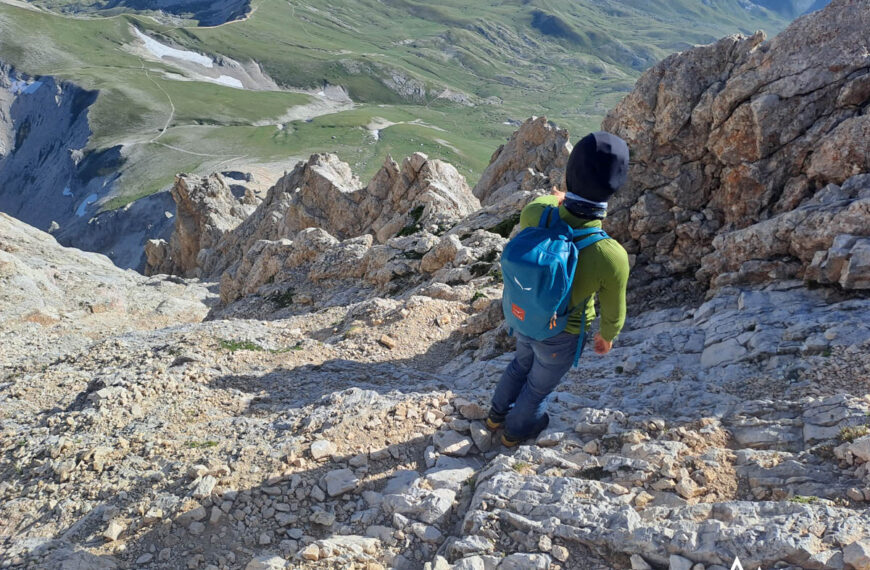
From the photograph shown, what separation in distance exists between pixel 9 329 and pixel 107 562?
96.7ft

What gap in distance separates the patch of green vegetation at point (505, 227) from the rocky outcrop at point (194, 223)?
48839 millimetres

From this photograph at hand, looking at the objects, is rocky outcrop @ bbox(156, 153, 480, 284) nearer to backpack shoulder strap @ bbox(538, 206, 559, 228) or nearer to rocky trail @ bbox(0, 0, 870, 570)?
rocky trail @ bbox(0, 0, 870, 570)

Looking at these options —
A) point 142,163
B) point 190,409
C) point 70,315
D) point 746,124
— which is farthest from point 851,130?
point 142,163

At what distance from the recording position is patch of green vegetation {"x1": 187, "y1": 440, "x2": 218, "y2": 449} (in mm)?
10055

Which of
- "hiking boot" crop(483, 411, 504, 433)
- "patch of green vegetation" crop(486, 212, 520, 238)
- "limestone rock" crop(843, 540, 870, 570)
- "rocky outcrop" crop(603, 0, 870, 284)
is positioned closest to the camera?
"limestone rock" crop(843, 540, 870, 570)

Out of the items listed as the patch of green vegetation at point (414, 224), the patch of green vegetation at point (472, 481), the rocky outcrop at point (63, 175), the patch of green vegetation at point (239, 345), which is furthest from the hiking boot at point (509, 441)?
the rocky outcrop at point (63, 175)

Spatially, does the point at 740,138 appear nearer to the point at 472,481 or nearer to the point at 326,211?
the point at 472,481

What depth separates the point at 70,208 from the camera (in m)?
144

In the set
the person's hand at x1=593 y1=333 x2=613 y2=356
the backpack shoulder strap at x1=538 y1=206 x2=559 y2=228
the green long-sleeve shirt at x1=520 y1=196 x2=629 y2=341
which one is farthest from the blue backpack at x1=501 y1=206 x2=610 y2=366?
the person's hand at x1=593 y1=333 x2=613 y2=356

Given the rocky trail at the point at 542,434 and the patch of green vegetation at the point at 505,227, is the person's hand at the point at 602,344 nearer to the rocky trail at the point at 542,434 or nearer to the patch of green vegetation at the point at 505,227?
the rocky trail at the point at 542,434

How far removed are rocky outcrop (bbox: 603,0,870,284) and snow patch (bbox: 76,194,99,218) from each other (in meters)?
148

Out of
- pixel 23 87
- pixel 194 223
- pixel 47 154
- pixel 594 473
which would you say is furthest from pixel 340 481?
pixel 23 87

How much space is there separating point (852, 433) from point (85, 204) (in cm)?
16001

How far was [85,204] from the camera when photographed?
449ft
